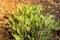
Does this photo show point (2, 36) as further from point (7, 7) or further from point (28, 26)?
point (7, 7)

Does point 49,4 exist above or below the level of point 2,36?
above

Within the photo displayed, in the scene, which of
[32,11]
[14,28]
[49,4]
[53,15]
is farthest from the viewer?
[49,4]

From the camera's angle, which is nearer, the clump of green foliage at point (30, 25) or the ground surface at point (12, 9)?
the clump of green foliage at point (30, 25)

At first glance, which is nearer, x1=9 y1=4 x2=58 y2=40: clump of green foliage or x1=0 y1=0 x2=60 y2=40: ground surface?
x1=9 y1=4 x2=58 y2=40: clump of green foliage

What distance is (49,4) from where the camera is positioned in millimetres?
4438

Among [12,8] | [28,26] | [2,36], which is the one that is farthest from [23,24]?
[12,8]

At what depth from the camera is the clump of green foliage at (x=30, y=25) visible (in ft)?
11.5

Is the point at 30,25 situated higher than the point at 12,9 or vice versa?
the point at 12,9

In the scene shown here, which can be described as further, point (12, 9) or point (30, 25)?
point (12, 9)

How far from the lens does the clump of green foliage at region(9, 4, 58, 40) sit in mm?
3518

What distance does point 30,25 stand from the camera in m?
3.59

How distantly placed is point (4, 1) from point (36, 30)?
1104 mm

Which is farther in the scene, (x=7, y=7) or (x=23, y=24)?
(x=7, y=7)

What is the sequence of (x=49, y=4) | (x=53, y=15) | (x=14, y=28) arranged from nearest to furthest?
(x=14, y=28) < (x=53, y=15) < (x=49, y=4)
